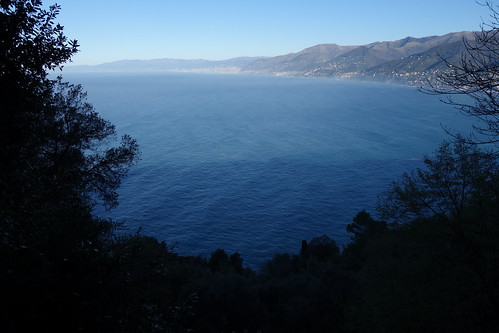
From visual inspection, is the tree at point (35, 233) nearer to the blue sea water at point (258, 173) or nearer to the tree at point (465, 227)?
the tree at point (465, 227)

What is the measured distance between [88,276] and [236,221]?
1583 inches

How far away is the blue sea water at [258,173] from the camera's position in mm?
42750

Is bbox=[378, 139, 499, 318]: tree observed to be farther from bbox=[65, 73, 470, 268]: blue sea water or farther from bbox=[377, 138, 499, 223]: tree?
bbox=[65, 73, 470, 268]: blue sea water

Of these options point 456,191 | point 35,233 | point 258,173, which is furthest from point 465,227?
point 258,173

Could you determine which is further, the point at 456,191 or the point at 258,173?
the point at 258,173

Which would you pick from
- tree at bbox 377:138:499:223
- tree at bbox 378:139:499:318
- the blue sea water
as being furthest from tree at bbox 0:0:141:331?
the blue sea water

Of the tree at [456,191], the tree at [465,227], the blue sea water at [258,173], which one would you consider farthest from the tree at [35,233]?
the blue sea water at [258,173]

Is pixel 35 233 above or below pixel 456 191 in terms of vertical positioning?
above

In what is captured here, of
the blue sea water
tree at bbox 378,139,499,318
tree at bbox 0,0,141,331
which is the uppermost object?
tree at bbox 0,0,141,331

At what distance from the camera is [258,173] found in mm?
62188

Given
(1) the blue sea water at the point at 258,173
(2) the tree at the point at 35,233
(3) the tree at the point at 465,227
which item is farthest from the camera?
(1) the blue sea water at the point at 258,173

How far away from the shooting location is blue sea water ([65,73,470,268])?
140ft

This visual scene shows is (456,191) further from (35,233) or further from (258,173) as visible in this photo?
(258,173)

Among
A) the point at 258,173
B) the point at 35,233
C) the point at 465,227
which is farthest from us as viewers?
the point at 258,173
